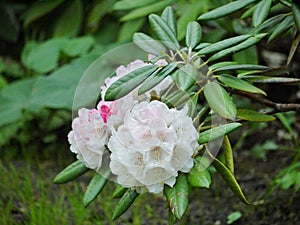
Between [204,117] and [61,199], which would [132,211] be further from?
[204,117]

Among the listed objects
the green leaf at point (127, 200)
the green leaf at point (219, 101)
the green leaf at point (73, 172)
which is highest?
the green leaf at point (219, 101)

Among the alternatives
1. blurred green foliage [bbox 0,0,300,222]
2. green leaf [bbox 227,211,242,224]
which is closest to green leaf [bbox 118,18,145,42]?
blurred green foliage [bbox 0,0,300,222]

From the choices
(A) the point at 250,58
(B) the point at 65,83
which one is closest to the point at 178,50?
(A) the point at 250,58

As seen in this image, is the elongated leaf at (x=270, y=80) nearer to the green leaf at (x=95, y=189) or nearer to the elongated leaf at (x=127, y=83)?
the elongated leaf at (x=127, y=83)

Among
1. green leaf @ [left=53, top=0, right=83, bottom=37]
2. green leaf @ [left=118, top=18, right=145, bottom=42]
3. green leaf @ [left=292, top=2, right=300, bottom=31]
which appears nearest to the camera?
green leaf @ [left=292, top=2, right=300, bottom=31]

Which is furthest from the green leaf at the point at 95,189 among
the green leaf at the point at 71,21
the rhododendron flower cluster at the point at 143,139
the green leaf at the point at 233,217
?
the green leaf at the point at 71,21

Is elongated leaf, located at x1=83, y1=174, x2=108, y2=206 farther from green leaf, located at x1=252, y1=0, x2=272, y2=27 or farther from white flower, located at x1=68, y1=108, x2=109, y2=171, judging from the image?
green leaf, located at x1=252, y1=0, x2=272, y2=27
